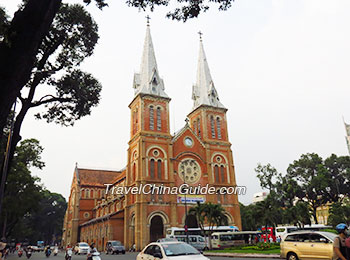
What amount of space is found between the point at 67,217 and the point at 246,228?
3766 cm

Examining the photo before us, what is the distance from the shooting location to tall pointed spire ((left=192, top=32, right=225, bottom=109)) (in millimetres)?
51000

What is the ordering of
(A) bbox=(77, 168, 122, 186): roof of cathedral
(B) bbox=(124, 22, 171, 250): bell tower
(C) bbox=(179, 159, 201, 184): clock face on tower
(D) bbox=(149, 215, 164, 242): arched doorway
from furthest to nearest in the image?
(A) bbox=(77, 168, 122, 186): roof of cathedral
(C) bbox=(179, 159, 201, 184): clock face on tower
(D) bbox=(149, 215, 164, 242): arched doorway
(B) bbox=(124, 22, 171, 250): bell tower

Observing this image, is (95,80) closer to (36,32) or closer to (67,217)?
(36,32)

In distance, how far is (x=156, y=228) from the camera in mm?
41719

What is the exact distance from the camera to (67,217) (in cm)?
6738

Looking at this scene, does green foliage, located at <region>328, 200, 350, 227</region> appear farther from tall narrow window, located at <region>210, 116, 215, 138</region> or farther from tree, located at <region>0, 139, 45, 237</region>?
tree, located at <region>0, 139, 45, 237</region>

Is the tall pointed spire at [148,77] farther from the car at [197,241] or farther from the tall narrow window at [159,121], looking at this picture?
the car at [197,241]

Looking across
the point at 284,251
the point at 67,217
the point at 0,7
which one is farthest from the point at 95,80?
the point at 67,217

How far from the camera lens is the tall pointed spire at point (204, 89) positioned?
5100cm

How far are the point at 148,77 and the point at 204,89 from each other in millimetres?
9959

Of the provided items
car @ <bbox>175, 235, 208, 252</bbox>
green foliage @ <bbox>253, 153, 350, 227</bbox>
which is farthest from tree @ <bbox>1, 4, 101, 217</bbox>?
green foliage @ <bbox>253, 153, 350, 227</bbox>

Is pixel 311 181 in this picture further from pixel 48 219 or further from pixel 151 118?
pixel 48 219

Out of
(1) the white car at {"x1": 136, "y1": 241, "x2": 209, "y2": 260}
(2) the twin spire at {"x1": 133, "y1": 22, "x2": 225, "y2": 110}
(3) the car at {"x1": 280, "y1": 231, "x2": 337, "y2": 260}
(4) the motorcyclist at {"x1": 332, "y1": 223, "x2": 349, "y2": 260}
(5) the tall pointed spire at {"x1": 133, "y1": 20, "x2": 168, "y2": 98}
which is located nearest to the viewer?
(4) the motorcyclist at {"x1": 332, "y1": 223, "x2": 349, "y2": 260}

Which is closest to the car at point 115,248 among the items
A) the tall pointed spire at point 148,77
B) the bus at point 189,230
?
the bus at point 189,230
